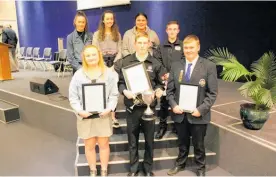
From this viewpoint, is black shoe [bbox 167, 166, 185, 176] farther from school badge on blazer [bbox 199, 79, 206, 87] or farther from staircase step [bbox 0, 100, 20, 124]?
staircase step [bbox 0, 100, 20, 124]

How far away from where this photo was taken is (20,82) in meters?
6.05

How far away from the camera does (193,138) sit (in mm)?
2334

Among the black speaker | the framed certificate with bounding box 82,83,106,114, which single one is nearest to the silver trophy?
the framed certificate with bounding box 82,83,106,114

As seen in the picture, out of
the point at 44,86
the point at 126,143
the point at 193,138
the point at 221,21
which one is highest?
the point at 221,21

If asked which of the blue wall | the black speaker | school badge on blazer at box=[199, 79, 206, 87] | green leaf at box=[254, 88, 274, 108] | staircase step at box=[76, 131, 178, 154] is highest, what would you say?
the blue wall

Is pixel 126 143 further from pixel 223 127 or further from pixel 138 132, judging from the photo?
pixel 223 127

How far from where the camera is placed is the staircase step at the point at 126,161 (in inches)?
102

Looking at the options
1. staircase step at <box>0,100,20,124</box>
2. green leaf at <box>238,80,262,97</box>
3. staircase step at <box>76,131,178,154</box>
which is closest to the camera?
green leaf at <box>238,80,262,97</box>

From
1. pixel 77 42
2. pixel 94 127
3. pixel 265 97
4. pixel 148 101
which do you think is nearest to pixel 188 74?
pixel 148 101

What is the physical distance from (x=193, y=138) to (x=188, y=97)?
0.43 m

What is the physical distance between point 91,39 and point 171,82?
124 cm

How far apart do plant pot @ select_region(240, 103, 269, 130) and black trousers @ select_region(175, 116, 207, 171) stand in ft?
1.62

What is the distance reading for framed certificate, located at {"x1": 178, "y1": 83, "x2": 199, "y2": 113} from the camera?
2154mm

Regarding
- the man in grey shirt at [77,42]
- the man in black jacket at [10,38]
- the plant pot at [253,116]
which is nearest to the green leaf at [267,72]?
the plant pot at [253,116]
